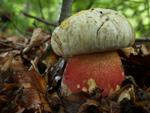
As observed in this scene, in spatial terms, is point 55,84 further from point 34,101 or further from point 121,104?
point 121,104

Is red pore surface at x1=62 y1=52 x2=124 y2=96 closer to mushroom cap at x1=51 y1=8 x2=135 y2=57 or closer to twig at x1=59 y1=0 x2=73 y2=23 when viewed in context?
mushroom cap at x1=51 y1=8 x2=135 y2=57

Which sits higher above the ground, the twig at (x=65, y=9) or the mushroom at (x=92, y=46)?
the twig at (x=65, y=9)

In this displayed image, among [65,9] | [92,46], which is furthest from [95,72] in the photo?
[65,9]

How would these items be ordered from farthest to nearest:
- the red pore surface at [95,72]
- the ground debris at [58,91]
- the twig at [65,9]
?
the twig at [65,9]
the red pore surface at [95,72]
the ground debris at [58,91]

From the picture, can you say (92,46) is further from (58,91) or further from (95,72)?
(58,91)

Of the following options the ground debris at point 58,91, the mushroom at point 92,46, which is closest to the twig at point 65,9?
the ground debris at point 58,91

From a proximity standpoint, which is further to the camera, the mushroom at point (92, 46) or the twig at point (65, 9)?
the twig at point (65, 9)

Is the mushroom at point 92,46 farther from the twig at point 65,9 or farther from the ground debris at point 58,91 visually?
the twig at point 65,9
